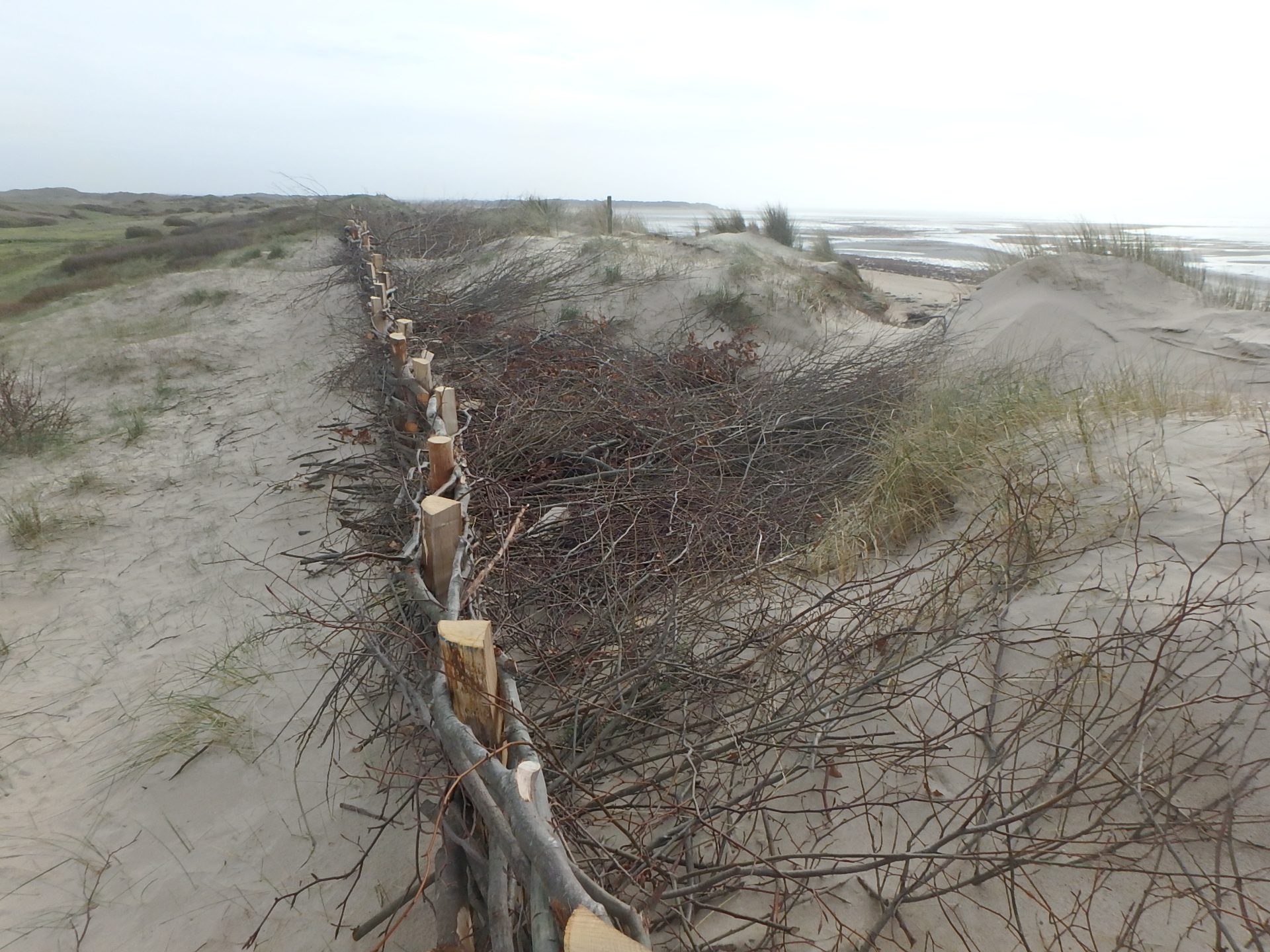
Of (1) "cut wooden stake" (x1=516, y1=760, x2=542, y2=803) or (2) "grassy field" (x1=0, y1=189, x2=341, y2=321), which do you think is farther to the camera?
(2) "grassy field" (x1=0, y1=189, x2=341, y2=321)

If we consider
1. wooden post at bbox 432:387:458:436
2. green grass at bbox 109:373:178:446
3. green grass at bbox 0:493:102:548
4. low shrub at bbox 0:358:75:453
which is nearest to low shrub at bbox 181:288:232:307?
green grass at bbox 109:373:178:446

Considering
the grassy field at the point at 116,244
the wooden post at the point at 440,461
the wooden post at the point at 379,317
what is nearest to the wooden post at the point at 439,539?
the wooden post at the point at 440,461

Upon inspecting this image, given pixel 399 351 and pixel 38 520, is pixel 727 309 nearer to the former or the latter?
pixel 399 351

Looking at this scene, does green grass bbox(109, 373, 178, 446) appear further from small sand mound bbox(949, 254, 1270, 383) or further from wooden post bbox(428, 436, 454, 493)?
small sand mound bbox(949, 254, 1270, 383)

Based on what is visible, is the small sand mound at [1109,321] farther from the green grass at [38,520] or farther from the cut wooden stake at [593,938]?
the green grass at [38,520]

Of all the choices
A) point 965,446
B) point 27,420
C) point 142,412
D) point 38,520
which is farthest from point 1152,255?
point 27,420

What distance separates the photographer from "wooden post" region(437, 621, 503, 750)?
58.0 inches

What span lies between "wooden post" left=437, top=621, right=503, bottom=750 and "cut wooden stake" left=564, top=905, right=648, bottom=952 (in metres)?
0.57

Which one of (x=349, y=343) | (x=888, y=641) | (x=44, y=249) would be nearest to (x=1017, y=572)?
(x=888, y=641)

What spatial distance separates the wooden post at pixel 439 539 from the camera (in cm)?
205

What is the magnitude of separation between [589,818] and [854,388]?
4297 millimetres

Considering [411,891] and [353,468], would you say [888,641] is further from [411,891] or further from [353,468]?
[353,468]

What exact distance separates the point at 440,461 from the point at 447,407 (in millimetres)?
731

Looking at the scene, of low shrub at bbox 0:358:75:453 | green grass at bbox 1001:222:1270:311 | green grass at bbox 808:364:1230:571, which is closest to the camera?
green grass at bbox 808:364:1230:571
